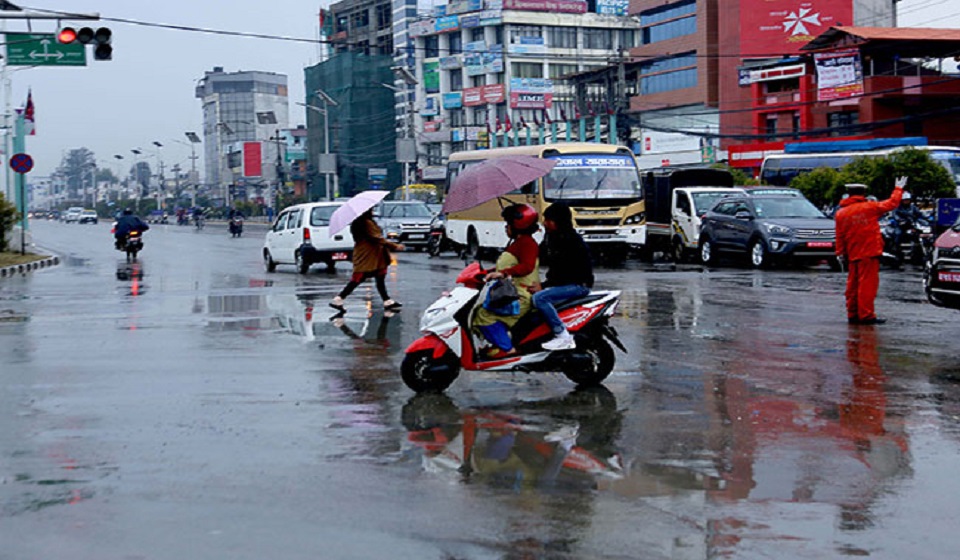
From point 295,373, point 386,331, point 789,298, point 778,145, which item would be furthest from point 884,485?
point 778,145

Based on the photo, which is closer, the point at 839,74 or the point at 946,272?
the point at 946,272

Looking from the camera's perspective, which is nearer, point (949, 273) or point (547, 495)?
point (547, 495)

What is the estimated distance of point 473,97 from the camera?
117 m

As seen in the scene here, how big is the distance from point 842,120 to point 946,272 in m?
54.7

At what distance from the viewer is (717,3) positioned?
87688 millimetres

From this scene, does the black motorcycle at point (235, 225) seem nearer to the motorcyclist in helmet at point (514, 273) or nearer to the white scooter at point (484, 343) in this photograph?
the motorcyclist in helmet at point (514, 273)

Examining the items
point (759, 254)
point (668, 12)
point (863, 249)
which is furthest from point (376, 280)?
point (668, 12)

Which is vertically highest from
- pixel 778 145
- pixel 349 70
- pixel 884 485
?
pixel 349 70

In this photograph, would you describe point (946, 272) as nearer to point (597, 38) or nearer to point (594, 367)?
point (594, 367)

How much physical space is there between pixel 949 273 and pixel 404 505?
897cm

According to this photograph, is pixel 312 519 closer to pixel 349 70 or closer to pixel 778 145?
pixel 778 145

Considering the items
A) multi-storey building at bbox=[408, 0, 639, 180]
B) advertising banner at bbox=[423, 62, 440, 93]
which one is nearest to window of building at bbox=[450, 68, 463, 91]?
multi-storey building at bbox=[408, 0, 639, 180]

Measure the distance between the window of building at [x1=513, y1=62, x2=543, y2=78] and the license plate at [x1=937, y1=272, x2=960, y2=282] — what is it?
103469 millimetres

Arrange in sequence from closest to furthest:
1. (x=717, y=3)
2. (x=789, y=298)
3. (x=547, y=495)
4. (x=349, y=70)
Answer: (x=547, y=495), (x=789, y=298), (x=717, y=3), (x=349, y=70)
